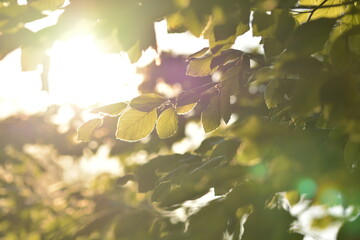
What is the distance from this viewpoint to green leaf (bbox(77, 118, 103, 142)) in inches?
64.3

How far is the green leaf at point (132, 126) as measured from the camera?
1.55 meters

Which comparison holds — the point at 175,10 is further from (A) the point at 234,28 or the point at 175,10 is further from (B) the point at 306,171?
(B) the point at 306,171

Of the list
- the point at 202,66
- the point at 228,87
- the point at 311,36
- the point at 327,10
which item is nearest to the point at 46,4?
the point at 202,66

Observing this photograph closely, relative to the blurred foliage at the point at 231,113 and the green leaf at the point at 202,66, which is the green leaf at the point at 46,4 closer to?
the blurred foliage at the point at 231,113

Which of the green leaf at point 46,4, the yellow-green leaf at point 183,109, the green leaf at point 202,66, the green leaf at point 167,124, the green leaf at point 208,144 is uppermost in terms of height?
the green leaf at point 46,4

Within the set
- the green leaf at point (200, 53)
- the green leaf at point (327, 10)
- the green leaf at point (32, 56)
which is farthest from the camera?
the green leaf at point (200, 53)

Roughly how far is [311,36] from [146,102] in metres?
0.63

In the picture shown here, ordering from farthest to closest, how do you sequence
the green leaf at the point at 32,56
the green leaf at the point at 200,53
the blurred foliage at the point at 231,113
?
the green leaf at the point at 200,53
the green leaf at the point at 32,56
the blurred foliage at the point at 231,113

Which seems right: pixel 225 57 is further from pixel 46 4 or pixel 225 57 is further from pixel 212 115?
pixel 46 4

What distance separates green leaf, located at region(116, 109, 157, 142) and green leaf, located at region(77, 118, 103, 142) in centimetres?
13

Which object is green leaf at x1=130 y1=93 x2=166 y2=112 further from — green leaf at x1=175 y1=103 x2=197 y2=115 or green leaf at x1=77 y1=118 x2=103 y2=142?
green leaf at x1=77 y1=118 x2=103 y2=142

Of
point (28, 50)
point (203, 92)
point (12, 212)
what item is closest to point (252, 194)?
point (203, 92)

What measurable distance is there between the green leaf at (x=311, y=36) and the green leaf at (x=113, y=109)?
27.3 inches

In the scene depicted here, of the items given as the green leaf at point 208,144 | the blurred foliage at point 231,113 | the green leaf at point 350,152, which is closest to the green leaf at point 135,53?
the blurred foliage at point 231,113
